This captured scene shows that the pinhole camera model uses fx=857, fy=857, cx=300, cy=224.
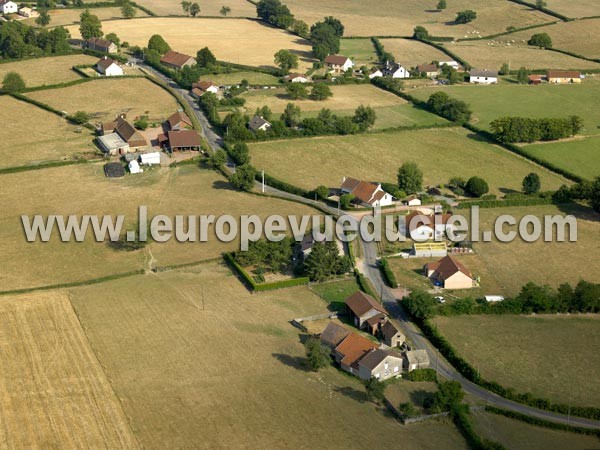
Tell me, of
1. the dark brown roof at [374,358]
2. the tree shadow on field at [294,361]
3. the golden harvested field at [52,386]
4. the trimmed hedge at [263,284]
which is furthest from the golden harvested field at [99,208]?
the dark brown roof at [374,358]

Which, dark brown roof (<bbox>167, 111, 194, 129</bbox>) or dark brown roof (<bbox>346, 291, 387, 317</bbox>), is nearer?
dark brown roof (<bbox>346, 291, 387, 317</bbox>)

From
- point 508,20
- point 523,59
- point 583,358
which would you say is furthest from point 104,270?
point 508,20

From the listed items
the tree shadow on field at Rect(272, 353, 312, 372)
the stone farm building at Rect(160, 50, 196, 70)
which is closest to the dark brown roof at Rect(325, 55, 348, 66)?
the stone farm building at Rect(160, 50, 196, 70)

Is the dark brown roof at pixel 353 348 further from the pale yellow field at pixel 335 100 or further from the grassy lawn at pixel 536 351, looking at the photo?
the pale yellow field at pixel 335 100

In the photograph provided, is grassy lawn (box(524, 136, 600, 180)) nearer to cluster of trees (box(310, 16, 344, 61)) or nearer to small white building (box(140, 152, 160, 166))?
small white building (box(140, 152, 160, 166))

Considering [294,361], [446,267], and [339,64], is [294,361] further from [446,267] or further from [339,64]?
[339,64]
